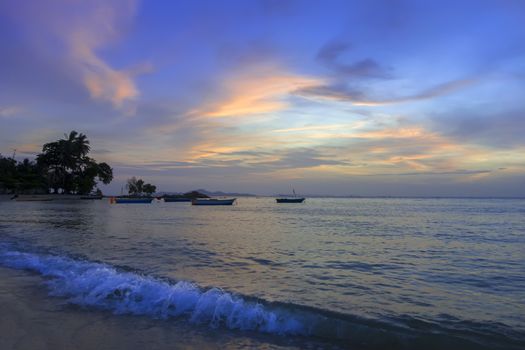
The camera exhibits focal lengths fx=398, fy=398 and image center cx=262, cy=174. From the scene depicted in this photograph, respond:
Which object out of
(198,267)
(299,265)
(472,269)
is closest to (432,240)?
(472,269)

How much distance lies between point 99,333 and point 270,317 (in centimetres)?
304

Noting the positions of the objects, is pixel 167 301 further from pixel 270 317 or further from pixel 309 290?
pixel 309 290

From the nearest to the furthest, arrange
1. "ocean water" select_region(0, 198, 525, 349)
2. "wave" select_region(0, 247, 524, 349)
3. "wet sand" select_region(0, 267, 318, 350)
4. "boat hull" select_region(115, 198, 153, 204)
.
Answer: "wet sand" select_region(0, 267, 318, 350) < "wave" select_region(0, 247, 524, 349) < "ocean water" select_region(0, 198, 525, 349) < "boat hull" select_region(115, 198, 153, 204)

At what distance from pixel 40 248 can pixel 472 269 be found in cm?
1788

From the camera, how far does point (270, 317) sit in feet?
24.9

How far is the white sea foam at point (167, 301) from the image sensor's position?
7516 millimetres

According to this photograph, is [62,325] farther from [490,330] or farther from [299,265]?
[299,265]

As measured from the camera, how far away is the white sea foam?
7516mm

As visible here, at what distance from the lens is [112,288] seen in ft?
31.0

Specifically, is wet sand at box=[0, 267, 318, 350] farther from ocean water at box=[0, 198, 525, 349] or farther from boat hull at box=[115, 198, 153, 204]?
boat hull at box=[115, 198, 153, 204]

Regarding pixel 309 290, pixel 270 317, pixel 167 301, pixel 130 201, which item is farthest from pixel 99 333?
pixel 130 201

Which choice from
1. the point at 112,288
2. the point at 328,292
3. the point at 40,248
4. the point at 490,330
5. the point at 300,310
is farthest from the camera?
the point at 40,248

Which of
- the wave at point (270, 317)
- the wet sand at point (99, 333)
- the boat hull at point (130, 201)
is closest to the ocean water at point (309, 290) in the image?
the wave at point (270, 317)

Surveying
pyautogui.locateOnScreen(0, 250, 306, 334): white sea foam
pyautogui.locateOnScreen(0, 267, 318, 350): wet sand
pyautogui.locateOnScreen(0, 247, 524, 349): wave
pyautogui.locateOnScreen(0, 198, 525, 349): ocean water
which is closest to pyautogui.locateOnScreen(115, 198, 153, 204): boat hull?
pyautogui.locateOnScreen(0, 198, 525, 349): ocean water
